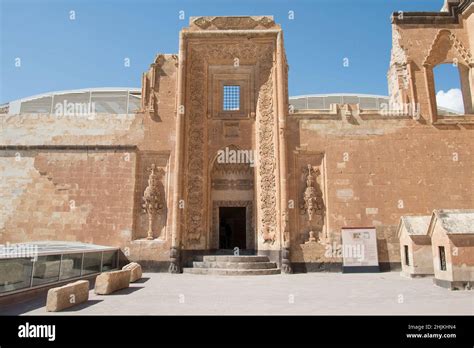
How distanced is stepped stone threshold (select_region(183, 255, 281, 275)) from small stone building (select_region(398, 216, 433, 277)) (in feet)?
15.2

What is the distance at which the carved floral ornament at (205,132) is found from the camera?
1471 centimetres

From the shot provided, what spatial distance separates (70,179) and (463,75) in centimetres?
1887

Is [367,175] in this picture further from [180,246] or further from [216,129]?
[180,246]

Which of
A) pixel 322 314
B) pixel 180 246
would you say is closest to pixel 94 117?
pixel 180 246

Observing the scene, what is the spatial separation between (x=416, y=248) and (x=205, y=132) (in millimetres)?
9520

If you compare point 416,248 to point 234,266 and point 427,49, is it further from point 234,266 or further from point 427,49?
point 427,49

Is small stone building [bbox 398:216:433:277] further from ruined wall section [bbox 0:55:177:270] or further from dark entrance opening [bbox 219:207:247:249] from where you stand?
ruined wall section [bbox 0:55:177:270]

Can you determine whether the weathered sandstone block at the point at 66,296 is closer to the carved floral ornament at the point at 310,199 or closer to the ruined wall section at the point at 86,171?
the ruined wall section at the point at 86,171

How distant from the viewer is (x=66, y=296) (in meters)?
6.58

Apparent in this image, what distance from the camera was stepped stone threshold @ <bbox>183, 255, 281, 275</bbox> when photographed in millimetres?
12664

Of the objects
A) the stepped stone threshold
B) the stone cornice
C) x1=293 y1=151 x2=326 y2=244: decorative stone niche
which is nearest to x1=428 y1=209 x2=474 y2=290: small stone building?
x1=293 y1=151 x2=326 y2=244: decorative stone niche

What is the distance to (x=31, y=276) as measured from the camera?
25.3ft

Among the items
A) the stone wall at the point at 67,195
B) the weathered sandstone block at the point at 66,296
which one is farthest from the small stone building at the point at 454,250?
the stone wall at the point at 67,195

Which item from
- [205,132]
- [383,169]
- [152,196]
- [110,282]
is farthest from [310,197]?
[110,282]
